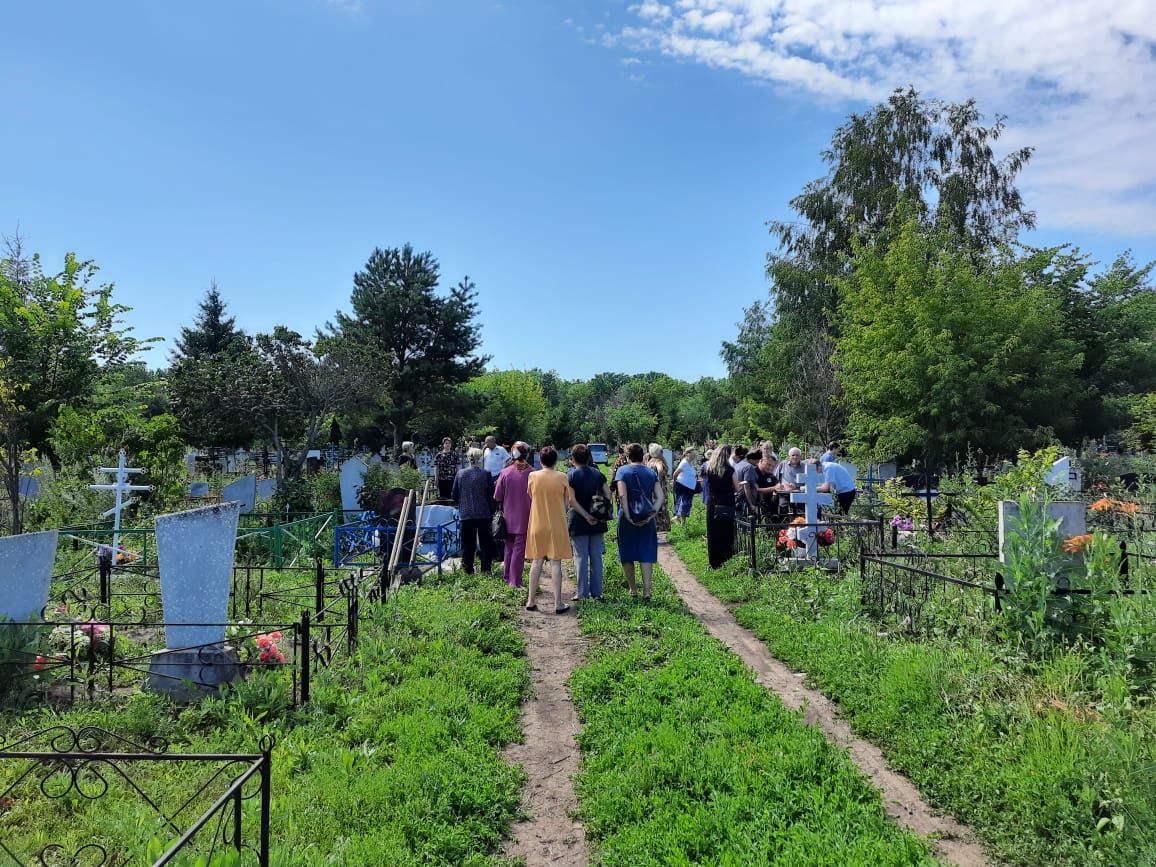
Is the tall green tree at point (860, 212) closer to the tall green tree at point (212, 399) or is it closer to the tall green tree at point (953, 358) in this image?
the tall green tree at point (953, 358)

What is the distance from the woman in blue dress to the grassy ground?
1.94 meters

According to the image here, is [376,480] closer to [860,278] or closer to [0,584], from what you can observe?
[0,584]

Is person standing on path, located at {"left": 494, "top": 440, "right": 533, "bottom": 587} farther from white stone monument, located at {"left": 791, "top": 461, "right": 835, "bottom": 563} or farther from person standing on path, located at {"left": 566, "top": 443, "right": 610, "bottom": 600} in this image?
white stone monument, located at {"left": 791, "top": 461, "right": 835, "bottom": 563}

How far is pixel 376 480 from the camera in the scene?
14922mm

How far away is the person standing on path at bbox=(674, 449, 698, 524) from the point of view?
1417 centimetres

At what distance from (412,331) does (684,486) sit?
2433 centimetres

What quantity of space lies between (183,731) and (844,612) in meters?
5.48

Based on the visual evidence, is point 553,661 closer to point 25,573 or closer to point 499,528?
point 499,528

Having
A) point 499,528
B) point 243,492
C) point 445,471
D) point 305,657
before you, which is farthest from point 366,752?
point 243,492

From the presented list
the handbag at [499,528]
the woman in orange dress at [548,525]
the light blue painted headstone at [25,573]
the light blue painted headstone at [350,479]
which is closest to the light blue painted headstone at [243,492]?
the light blue painted headstone at [350,479]

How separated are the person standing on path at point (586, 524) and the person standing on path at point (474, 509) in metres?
1.48

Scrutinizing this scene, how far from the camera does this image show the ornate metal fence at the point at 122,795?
2.81 metres

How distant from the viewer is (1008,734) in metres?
4.14

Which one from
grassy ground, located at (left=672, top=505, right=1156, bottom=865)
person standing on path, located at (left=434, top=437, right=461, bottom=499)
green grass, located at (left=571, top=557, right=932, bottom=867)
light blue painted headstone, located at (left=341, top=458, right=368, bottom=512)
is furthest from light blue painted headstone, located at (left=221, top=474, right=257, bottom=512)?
grassy ground, located at (left=672, top=505, right=1156, bottom=865)
